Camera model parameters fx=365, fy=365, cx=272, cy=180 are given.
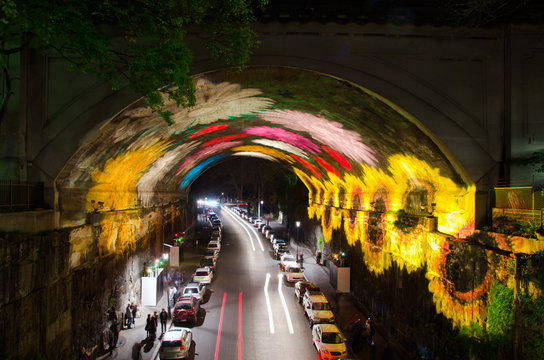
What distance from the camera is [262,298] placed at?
22906 mm

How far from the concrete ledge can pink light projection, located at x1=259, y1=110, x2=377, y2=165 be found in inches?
423

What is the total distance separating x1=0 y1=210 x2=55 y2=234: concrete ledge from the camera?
31.3ft

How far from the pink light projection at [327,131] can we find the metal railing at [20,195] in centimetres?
1060

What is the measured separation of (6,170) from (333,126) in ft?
42.9

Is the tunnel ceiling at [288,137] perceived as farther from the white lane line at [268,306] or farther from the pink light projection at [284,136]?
the white lane line at [268,306]

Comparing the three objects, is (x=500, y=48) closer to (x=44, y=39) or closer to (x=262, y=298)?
(x=44, y=39)

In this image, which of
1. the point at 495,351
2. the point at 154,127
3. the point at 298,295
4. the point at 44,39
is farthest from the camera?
the point at 298,295

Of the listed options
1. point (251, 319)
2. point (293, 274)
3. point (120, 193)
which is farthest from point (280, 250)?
point (120, 193)

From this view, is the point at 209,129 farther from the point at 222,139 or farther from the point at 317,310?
the point at 317,310

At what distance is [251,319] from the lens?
62.6 ft

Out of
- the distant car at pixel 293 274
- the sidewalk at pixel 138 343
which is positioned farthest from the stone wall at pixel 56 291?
the distant car at pixel 293 274

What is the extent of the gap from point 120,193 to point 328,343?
12.7 m

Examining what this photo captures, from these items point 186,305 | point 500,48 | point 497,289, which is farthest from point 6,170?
point 500,48

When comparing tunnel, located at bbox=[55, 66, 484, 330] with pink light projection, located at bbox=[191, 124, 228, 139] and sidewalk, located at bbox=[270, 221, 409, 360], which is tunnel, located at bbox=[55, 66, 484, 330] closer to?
pink light projection, located at bbox=[191, 124, 228, 139]
